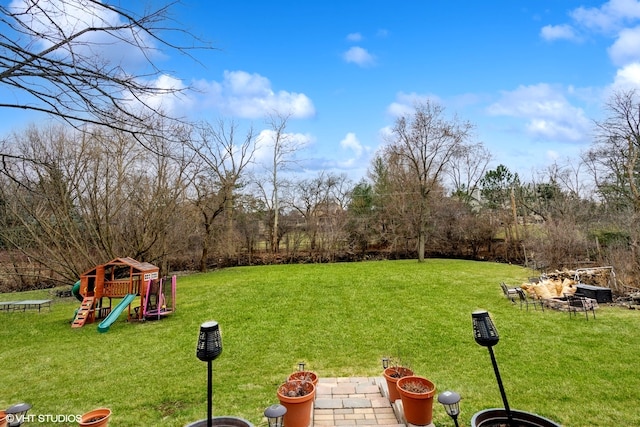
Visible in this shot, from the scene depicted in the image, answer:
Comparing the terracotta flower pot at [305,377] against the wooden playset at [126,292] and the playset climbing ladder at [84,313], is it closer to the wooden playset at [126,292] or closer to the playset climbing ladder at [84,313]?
the wooden playset at [126,292]

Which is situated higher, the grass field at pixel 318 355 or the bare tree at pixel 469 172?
the bare tree at pixel 469 172

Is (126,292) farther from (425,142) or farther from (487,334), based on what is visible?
(425,142)

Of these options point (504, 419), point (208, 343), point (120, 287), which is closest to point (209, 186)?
point (120, 287)

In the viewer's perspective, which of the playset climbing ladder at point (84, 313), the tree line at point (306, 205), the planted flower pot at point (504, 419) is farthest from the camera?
the tree line at point (306, 205)

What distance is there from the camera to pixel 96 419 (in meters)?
2.40

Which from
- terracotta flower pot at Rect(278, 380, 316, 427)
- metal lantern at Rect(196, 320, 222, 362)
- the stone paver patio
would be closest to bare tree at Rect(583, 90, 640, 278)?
the stone paver patio

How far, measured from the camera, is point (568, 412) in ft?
10.0

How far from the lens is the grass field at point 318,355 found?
336 centimetres

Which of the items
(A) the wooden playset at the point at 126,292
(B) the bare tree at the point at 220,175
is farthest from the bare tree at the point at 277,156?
(A) the wooden playset at the point at 126,292

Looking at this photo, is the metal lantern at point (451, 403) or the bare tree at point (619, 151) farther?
the bare tree at point (619, 151)

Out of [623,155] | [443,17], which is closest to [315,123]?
[443,17]

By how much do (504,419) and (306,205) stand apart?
744 inches

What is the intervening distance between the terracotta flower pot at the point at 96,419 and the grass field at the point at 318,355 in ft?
2.47

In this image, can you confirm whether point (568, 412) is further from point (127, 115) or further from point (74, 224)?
point (74, 224)
